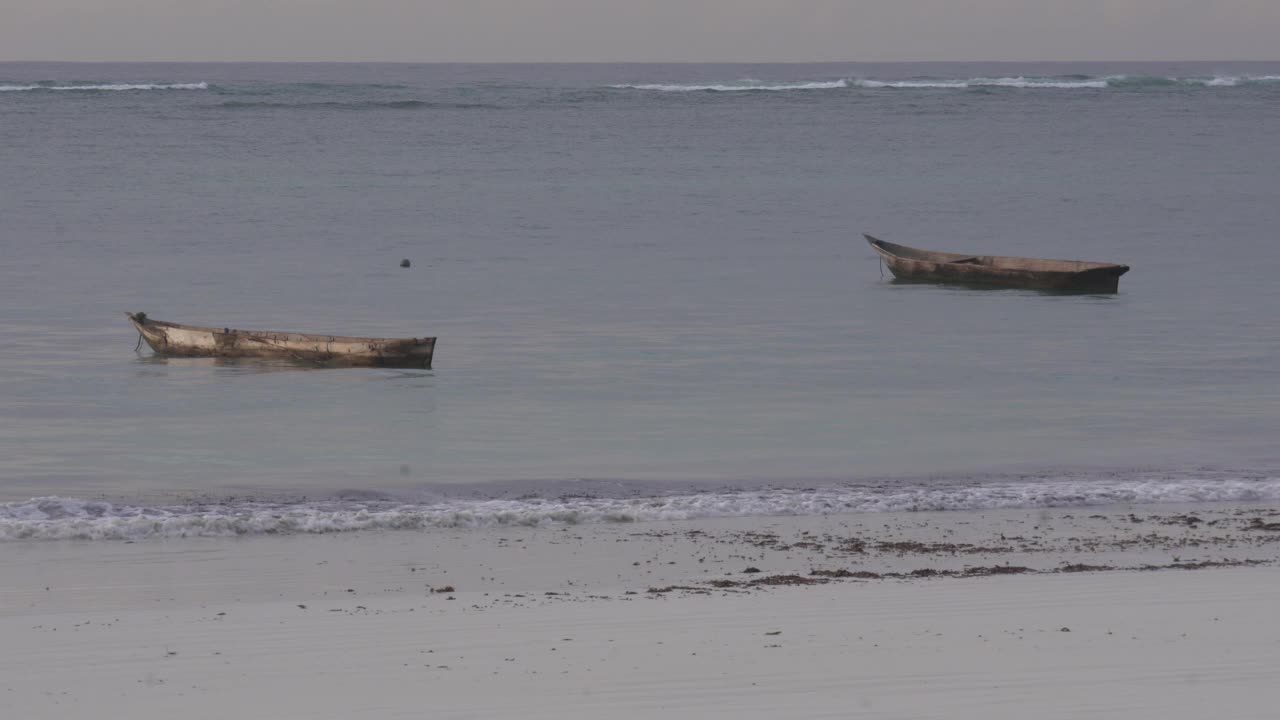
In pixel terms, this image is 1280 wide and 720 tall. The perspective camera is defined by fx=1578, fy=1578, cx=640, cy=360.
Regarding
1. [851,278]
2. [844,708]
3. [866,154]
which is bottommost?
[844,708]

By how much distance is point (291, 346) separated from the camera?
20203 mm

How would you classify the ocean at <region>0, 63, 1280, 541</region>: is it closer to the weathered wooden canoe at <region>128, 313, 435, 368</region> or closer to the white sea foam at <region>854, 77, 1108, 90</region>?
the weathered wooden canoe at <region>128, 313, 435, 368</region>

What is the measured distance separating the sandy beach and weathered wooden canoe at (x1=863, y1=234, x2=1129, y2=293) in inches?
682

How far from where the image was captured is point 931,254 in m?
31.2

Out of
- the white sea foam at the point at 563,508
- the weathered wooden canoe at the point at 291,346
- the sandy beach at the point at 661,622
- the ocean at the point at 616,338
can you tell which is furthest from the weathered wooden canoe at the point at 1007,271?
the sandy beach at the point at 661,622

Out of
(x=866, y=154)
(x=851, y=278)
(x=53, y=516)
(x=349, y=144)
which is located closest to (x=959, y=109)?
(x=866, y=154)

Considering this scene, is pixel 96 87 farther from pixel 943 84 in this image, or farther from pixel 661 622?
pixel 661 622

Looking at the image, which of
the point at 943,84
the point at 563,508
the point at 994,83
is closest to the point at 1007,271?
the point at 563,508

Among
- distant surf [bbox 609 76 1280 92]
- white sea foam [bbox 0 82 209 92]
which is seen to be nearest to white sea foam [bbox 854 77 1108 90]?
distant surf [bbox 609 76 1280 92]

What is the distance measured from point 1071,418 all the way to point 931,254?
14286mm

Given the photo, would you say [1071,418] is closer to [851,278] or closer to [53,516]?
[53,516]

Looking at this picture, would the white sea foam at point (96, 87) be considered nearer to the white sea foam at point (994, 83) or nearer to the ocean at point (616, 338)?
the ocean at point (616, 338)

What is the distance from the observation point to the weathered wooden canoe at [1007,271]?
2830 cm

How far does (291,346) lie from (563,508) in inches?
357
